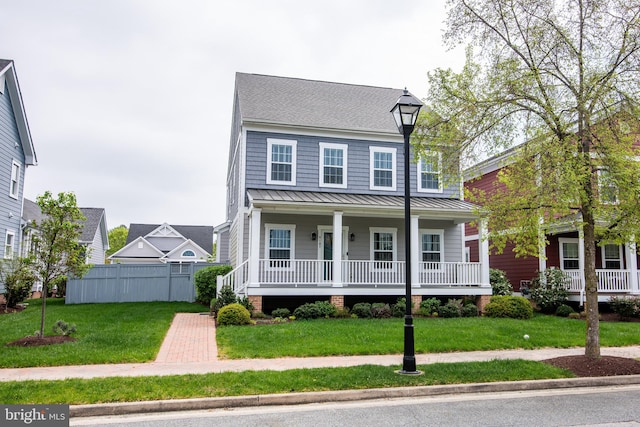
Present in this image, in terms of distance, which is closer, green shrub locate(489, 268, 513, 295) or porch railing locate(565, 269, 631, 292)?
porch railing locate(565, 269, 631, 292)

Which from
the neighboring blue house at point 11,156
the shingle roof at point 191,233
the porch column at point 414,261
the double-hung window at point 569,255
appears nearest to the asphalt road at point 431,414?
the porch column at point 414,261

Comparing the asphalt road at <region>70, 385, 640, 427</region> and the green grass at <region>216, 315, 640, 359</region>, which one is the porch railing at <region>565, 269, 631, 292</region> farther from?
the asphalt road at <region>70, 385, 640, 427</region>

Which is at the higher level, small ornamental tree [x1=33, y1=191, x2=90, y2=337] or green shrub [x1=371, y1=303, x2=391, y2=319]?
small ornamental tree [x1=33, y1=191, x2=90, y2=337]

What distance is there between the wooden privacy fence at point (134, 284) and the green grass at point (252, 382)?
1515 cm

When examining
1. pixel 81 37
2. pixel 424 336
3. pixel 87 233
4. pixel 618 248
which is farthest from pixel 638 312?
pixel 87 233

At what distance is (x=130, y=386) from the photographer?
7020mm

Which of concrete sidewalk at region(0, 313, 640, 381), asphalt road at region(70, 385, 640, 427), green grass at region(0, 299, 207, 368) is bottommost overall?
asphalt road at region(70, 385, 640, 427)

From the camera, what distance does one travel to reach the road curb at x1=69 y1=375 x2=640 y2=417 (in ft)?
20.4

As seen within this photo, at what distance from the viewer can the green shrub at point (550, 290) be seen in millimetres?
18172

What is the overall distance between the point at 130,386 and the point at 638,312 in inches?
664

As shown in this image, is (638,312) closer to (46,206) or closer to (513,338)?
(513,338)

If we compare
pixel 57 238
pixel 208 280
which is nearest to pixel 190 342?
pixel 57 238

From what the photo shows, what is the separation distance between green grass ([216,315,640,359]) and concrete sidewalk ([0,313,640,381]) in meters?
0.35

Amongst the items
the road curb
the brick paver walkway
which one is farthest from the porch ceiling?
the road curb
